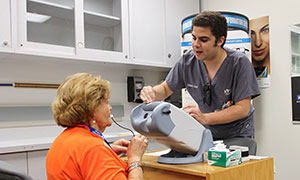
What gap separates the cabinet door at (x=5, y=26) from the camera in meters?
2.19

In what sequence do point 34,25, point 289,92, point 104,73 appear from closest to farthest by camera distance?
point 34,25, point 289,92, point 104,73

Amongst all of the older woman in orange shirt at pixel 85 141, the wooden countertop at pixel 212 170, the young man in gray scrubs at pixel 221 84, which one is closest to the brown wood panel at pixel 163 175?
the wooden countertop at pixel 212 170

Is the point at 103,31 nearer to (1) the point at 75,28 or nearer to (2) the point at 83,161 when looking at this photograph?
(1) the point at 75,28

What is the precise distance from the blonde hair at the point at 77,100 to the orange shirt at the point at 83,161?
3.8 inches

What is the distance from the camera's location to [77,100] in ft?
3.65

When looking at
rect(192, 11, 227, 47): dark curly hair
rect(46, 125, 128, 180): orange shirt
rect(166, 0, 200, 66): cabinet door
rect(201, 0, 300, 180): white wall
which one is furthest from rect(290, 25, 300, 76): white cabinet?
rect(46, 125, 128, 180): orange shirt

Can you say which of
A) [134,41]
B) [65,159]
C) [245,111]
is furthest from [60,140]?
[134,41]

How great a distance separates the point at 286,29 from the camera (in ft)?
9.42

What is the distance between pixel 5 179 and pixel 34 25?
6.40 ft

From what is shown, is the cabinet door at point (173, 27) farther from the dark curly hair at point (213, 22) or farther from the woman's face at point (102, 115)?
the woman's face at point (102, 115)

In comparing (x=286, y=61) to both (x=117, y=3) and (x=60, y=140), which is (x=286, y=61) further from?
(x=60, y=140)

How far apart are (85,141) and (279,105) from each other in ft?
7.80

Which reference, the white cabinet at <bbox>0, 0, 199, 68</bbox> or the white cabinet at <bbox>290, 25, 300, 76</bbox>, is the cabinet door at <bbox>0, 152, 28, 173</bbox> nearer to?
the white cabinet at <bbox>0, 0, 199, 68</bbox>

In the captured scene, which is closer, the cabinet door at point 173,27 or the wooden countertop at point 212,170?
the wooden countertop at point 212,170
